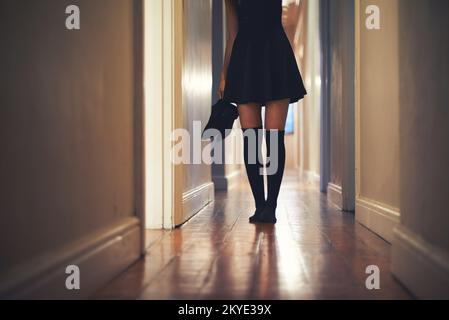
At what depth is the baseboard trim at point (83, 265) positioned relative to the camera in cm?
80

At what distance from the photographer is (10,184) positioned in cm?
78

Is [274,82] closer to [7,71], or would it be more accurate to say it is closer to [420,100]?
[420,100]

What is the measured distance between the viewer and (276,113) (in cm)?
232

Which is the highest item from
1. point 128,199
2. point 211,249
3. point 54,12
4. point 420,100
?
point 54,12

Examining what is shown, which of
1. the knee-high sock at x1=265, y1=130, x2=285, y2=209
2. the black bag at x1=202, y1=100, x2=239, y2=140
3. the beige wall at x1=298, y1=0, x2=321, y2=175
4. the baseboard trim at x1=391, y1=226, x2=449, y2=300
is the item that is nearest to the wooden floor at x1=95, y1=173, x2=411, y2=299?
the baseboard trim at x1=391, y1=226, x2=449, y2=300

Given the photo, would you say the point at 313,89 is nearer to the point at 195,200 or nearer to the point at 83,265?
the point at 195,200

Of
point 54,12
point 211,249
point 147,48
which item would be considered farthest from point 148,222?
point 54,12

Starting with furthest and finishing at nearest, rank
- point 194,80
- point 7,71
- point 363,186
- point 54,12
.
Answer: point 194,80 → point 363,186 → point 54,12 → point 7,71

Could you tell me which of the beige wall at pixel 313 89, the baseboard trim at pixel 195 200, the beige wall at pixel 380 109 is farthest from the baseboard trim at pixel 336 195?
the beige wall at pixel 313 89

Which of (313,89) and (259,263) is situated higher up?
(313,89)

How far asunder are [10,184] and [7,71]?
6.8 inches

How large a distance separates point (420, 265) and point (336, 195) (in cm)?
211

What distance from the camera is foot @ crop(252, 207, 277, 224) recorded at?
230 centimetres

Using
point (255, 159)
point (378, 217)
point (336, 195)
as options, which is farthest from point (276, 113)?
point (336, 195)
